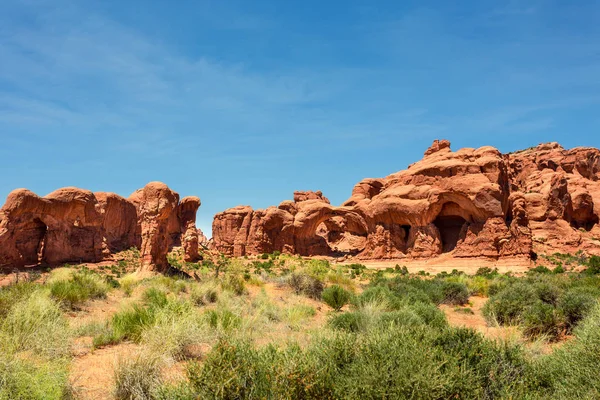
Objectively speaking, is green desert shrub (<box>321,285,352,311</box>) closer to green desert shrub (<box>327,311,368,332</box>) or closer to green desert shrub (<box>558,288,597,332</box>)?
green desert shrub (<box>327,311,368,332</box>)

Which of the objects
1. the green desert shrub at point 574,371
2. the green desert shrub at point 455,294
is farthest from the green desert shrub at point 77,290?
the green desert shrub at point 455,294

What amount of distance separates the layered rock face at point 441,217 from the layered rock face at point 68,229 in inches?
345

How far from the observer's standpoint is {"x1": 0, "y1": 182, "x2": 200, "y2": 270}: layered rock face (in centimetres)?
2327

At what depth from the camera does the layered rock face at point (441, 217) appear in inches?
1313

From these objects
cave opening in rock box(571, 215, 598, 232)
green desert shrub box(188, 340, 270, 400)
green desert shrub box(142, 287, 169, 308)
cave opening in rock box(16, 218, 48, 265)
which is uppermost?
cave opening in rock box(571, 215, 598, 232)

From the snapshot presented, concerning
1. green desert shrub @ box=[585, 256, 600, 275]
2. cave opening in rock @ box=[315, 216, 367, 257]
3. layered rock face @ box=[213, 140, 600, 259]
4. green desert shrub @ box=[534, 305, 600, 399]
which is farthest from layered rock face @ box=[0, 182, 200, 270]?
green desert shrub @ box=[585, 256, 600, 275]

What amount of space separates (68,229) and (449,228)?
1277 inches

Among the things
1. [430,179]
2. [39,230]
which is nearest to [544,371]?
[430,179]

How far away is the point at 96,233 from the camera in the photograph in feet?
121

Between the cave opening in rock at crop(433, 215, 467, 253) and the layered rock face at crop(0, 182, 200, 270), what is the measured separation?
22.4 metres

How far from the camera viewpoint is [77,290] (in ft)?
42.5

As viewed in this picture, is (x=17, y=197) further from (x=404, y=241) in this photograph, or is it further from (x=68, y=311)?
(x=404, y=241)

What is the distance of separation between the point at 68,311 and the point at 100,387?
6.83m

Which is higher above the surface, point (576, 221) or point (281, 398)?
point (576, 221)
